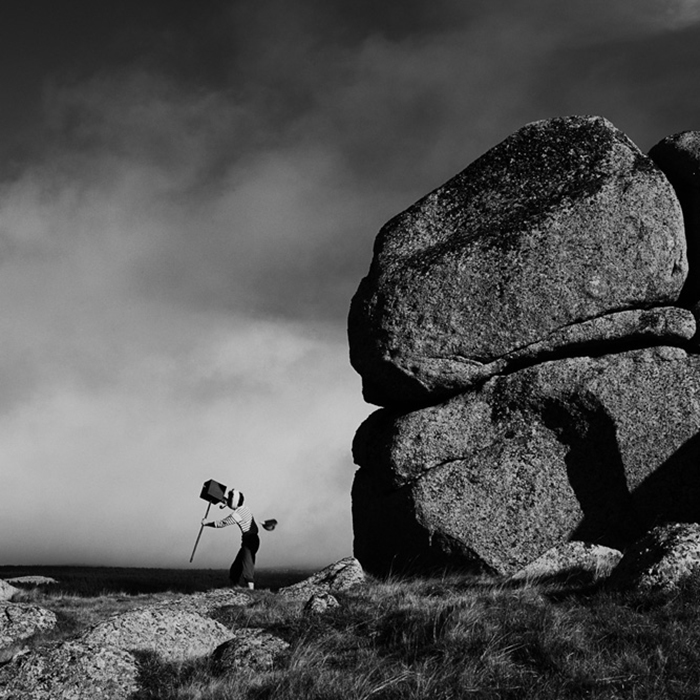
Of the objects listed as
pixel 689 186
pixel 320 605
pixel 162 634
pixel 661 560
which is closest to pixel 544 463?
pixel 661 560

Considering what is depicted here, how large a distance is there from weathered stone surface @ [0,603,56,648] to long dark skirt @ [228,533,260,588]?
7.67m

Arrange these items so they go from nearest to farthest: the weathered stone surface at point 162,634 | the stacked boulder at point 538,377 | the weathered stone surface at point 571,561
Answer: the weathered stone surface at point 162,634, the weathered stone surface at point 571,561, the stacked boulder at point 538,377

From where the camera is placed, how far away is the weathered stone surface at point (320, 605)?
14672 mm

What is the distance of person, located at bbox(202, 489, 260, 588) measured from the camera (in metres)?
25.8

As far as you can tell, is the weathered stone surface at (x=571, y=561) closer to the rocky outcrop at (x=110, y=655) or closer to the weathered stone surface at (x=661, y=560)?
the weathered stone surface at (x=661, y=560)

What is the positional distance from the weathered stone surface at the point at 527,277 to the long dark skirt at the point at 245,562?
6252 millimetres

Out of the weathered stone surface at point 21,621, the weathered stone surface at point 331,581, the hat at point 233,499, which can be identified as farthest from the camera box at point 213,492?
the weathered stone surface at point 21,621

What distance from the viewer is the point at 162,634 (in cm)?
1264

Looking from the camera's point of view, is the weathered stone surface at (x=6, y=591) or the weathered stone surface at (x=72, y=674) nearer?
the weathered stone surface at (x=72, y=674)

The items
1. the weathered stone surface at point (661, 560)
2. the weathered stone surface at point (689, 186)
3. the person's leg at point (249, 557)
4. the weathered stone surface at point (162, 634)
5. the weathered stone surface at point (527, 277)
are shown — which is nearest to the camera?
the weathered stone surface at point (162, 634)

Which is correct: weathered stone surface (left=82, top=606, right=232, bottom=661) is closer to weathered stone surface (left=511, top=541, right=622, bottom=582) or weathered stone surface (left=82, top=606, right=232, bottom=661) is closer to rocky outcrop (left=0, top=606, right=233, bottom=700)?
rocky outcrop (left=0, top=606, right=233, bottom=700)

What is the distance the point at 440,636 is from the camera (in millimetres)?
11727

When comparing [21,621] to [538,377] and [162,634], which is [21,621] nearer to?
[162,634]

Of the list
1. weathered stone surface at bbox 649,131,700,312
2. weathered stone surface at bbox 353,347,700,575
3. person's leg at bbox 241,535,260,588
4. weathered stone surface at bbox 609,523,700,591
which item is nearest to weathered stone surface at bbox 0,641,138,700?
weathered stone surface at bbox 609,523,700,591
